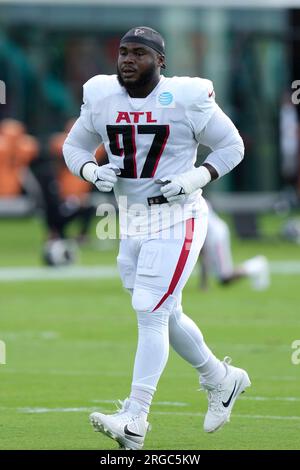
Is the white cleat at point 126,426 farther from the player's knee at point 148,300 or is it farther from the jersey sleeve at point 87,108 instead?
the jersey sleeve at point 87,108

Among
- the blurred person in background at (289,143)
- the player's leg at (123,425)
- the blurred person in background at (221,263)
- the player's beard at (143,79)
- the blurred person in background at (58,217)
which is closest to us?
the player's leg at (123,425)

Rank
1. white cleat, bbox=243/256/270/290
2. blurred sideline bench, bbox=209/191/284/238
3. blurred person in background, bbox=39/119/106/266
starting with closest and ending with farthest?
white cleat, bbox=243/256/270/290 → blurred person in background, bbox=39/119/106/266 → blurred sideline bench, bbox=209/191/284/238

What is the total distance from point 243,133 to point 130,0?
3.81 metres

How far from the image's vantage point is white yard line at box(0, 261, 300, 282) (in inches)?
725

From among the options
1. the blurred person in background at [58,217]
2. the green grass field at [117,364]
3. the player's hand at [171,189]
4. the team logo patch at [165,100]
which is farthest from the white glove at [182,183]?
the blurred person in background at [58,217]

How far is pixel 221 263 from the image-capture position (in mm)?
15938

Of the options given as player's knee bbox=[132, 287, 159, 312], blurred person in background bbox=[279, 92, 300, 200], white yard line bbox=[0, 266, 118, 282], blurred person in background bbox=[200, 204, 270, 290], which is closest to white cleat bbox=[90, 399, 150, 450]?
player's knee bbox=[132, 287, 159, 312]

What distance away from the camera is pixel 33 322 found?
14.0 m

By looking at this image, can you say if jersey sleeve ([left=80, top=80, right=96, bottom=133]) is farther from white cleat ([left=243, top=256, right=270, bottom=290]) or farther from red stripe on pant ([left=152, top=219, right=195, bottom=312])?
white cleat ([left=243, top=256, right=270, bottom=290])

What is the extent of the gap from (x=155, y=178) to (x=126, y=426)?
1.40 metres

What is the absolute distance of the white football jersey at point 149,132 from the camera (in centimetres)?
798

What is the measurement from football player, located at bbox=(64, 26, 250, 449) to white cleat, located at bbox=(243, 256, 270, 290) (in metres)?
8.04

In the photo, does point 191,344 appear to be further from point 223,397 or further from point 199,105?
point 199,105

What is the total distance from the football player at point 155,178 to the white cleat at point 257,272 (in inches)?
316
